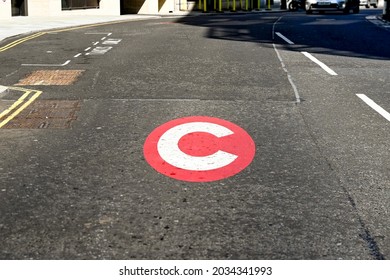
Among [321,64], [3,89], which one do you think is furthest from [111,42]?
[3,89]

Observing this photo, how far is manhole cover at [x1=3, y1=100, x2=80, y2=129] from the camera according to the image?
8.55 meters

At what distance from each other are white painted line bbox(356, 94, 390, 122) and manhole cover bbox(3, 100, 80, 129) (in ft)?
15.8

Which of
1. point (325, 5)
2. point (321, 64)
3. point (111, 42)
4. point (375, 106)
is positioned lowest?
point (375, 106)

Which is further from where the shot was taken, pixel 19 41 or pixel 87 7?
pixel 87 7

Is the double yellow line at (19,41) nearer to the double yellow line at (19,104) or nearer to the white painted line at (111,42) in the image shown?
the white painted line at (111,42)

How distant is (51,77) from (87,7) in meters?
31.0

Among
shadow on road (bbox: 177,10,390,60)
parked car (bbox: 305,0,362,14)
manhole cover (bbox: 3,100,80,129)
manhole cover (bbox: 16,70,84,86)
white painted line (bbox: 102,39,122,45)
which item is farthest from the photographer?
parked car (bbox: 305,0,362,14)

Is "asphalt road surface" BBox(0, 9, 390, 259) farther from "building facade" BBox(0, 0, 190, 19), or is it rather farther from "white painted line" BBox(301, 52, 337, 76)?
"building facade" BBox(0, 0, 190, 19)

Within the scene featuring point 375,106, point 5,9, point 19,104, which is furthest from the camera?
point 5,9

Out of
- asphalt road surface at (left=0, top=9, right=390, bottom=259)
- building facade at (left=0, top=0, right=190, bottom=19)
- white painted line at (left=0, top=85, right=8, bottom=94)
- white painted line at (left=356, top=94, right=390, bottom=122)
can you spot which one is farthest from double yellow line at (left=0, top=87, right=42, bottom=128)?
building facade at (left=0, top=0, right=190, bottom=19)

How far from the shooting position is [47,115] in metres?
9.17

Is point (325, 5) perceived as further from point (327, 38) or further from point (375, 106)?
point (375, 106)

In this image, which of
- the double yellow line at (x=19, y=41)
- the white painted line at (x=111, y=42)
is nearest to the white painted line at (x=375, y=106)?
the white painted line at (x=111, y=42)
